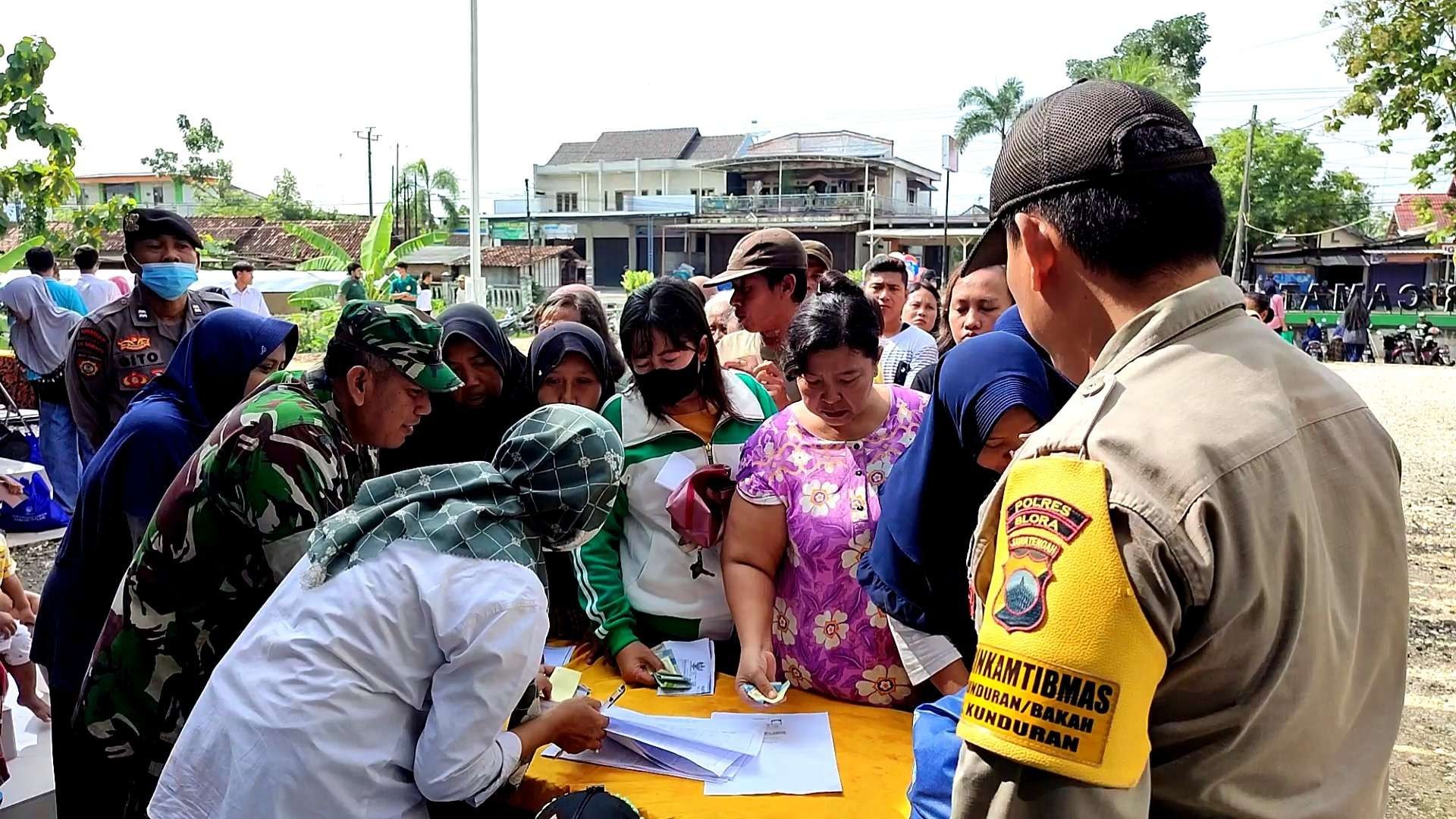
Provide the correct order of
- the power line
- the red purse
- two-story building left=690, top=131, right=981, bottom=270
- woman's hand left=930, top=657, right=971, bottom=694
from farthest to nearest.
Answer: two-story building left=690, top=131, right=981, bottom=270 < the power line < the red purse < woman's hand left=930, top=657, right=971, bottom=694

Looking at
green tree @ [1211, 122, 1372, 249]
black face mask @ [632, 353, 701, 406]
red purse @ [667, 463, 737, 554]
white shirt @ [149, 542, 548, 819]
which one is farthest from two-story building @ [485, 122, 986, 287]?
white shirt @ [149, 542, 548, 819]

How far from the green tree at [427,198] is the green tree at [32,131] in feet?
117

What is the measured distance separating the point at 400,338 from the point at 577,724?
875mm

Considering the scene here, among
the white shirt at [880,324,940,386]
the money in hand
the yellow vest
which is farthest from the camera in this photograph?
the white shirt at [880,324,940,386]

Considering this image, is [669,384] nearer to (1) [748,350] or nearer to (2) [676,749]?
(2) [676,749]

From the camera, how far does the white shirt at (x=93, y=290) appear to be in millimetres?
8008

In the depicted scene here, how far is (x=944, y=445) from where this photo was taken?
173cm

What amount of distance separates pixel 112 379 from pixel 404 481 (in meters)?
3.18

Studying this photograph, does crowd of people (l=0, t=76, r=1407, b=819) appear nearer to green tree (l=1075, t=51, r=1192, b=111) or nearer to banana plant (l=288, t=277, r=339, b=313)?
banana plant (l=288, t=277, r=339, b=313)

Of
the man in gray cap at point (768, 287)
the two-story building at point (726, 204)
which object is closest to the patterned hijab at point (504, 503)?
the man in gray cap at point (768, 287)

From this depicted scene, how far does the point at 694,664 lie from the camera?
234 centimetres

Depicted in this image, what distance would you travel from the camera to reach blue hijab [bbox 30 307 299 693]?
2.17 m

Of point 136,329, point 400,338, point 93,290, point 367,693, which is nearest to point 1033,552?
point 367,693

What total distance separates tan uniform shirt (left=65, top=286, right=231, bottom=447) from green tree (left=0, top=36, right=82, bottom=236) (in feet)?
2.61
